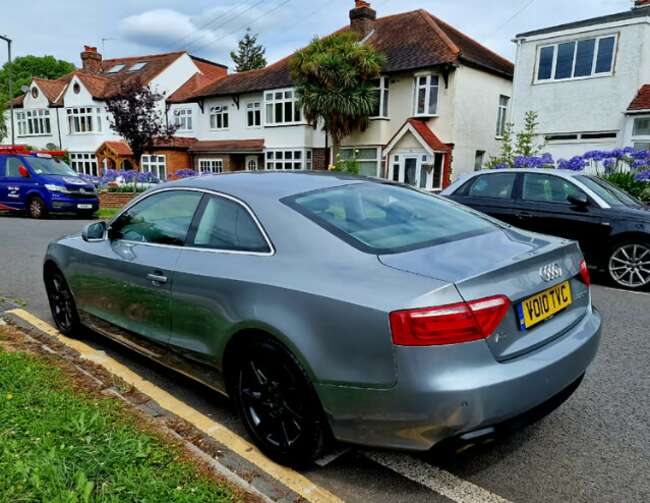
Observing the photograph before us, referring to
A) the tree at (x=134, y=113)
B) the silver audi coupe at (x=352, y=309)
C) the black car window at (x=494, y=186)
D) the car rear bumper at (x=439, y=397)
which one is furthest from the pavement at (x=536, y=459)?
the tree at (x=134, y=113)

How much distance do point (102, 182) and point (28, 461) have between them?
19512mm

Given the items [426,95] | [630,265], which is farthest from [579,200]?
[426,95]

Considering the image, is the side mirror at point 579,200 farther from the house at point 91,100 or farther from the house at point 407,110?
the house at point 91,100

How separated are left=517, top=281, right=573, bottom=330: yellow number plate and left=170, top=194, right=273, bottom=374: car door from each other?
4.05 ft

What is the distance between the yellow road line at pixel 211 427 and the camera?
2.42 m

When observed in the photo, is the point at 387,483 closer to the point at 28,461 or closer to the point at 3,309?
the point at 28,461

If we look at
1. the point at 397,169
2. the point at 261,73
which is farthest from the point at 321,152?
the point at 261,73

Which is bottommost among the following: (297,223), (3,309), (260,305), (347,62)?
(3,309)

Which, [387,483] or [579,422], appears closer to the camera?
[387,483]

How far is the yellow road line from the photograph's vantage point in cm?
242

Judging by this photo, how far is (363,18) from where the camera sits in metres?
25.7

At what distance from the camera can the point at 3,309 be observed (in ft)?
17.4

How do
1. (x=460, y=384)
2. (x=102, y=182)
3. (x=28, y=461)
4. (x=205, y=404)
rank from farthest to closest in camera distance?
(x=102, y=182)
(x=205, y=404)
(x=28, y=461)
(x=460, y=384)

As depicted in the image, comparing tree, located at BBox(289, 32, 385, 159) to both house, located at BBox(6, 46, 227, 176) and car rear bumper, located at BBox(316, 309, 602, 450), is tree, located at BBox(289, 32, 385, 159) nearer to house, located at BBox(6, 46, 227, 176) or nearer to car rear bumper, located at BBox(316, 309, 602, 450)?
house, located at BBox(6, 46, 227, 176)
